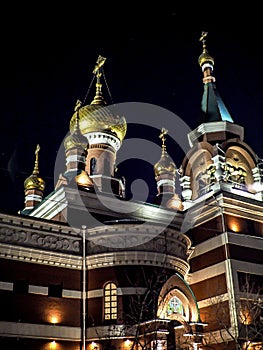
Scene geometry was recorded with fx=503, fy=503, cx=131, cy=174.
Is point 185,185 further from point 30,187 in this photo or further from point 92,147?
point 30,187

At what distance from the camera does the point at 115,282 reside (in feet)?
70.2

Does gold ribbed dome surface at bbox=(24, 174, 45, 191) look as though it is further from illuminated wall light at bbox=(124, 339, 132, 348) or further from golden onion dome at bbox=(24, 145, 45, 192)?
illuminated wall light at bbox=(124, 339, 132, 348)

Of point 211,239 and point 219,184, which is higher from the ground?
point 219,184

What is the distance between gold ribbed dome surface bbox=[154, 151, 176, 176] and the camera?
110ft

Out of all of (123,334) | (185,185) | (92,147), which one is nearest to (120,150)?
(92,147)

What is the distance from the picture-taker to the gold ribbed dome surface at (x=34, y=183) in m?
35.2

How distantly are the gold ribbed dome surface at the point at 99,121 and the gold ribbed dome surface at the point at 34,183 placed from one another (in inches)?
223

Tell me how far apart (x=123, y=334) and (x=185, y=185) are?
519 inches

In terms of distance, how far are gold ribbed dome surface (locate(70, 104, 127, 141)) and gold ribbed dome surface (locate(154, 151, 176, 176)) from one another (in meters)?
3.48

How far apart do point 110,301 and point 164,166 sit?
1422 cm

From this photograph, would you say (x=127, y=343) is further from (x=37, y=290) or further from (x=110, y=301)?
(x=37, y=290)

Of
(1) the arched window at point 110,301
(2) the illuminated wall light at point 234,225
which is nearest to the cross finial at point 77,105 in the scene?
(2) the illuminated wall light at point 234,225

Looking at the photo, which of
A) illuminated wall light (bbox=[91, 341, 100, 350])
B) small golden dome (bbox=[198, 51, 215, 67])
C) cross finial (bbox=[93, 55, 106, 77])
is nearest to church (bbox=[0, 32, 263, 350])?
illuminated wall light (bbox=[91, 341, 100, 350])

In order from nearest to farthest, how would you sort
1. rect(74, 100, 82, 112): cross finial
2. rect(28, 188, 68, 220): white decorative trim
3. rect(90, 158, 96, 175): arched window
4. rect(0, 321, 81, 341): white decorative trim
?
rect(0, 321, 81, 341): white decorative trim, rect(28, 188, 68, 220): white decorative trim, rect(90, 158, 96, 175): arched window, rect(74, 100, 82, 112): cross finial
